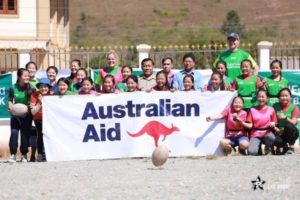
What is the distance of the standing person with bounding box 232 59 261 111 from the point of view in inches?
735

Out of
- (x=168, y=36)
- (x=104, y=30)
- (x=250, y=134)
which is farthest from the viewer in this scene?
(x=104, y=30)

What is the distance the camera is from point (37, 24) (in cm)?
4078

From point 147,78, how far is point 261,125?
2254 mm

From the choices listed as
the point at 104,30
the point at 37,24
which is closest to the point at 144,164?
the point at 37,24

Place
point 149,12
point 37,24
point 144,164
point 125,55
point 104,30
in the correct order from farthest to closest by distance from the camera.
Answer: point 149,12, point 104,30, point 37,24, point 125,55, point 144,164

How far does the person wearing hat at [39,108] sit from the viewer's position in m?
18.5

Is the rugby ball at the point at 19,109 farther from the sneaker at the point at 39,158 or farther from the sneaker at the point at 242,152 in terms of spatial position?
the sneaker at the point at 242,152

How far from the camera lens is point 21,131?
736 inches

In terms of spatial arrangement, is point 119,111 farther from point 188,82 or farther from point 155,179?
point 155,179

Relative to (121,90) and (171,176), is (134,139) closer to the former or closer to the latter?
(121,90)

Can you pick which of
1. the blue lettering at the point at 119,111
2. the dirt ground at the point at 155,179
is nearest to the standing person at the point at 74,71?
the blue lettering at the point at 119,111

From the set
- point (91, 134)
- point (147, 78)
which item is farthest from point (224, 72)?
point (91, 134)

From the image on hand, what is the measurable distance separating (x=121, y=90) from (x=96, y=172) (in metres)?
3.08

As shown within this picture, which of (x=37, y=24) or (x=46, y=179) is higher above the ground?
(x=37, y=24)
